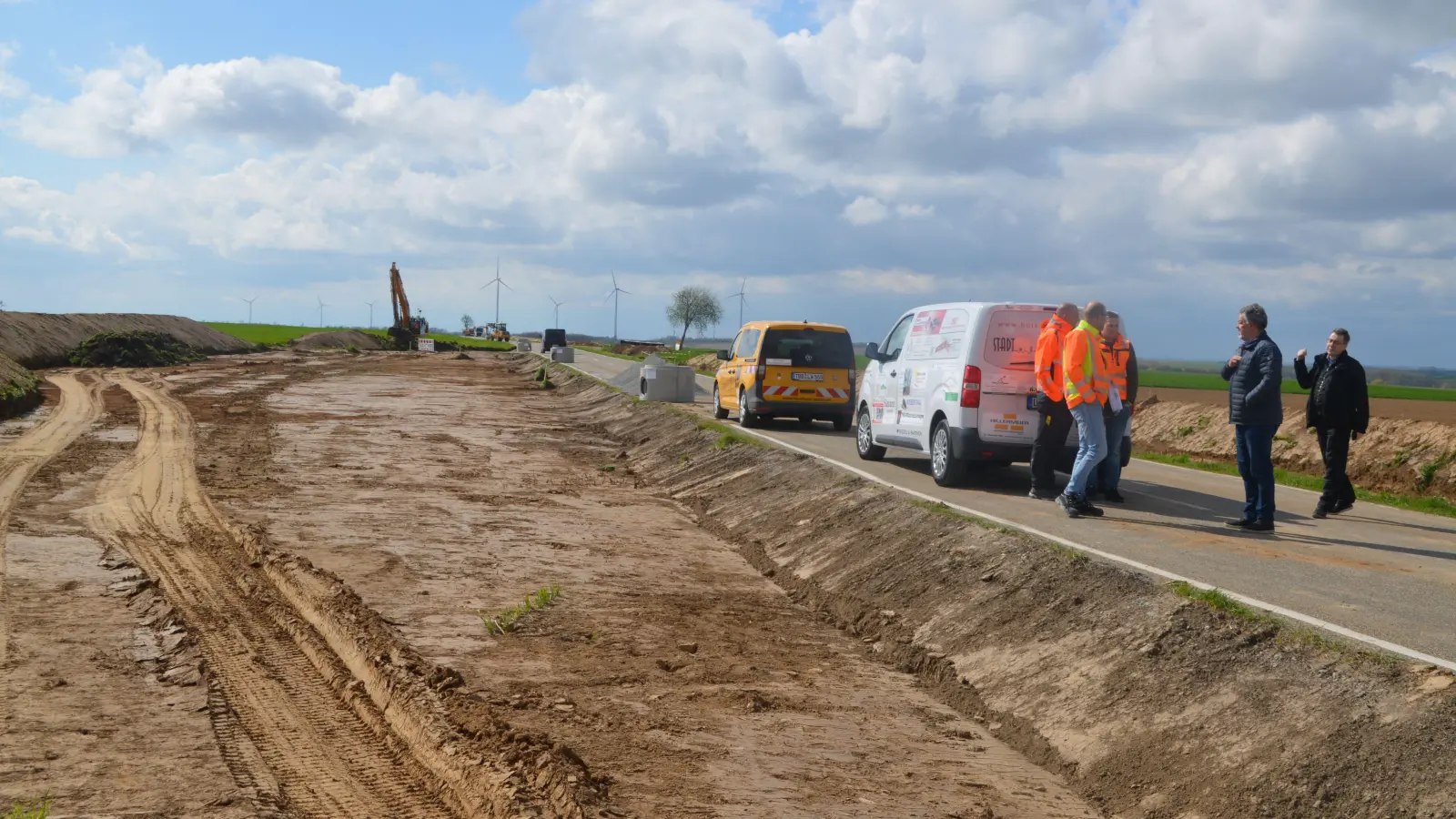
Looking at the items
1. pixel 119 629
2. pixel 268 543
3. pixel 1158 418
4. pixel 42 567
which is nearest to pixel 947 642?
pixel 119 629

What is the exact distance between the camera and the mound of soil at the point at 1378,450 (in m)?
16.7

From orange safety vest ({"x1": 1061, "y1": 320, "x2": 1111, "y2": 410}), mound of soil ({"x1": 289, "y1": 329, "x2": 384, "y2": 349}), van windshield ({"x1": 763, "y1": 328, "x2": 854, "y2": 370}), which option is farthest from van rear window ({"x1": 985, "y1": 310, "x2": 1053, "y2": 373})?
mound of soil ({"x1": 289, "y1": 329, "x2": 384, "y2": 349})

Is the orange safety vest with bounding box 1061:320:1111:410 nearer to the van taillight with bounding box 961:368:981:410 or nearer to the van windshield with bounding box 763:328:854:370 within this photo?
the van taillight with bounding box 961:368:981:410

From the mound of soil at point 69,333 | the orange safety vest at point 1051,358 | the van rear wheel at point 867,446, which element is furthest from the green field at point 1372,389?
the mound of soil at point 69,333

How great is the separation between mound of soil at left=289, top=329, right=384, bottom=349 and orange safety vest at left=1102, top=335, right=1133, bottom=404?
7287 cm

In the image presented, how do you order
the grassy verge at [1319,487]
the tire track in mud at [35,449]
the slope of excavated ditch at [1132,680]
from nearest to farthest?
the slope of excavated ditch at [1132,680], the tire track in mud at [35,449], the grassy verge at [1319,487]

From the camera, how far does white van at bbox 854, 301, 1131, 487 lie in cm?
1335

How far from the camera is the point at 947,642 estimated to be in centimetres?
835

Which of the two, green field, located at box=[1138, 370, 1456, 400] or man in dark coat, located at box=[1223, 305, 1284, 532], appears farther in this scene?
green field, located at box=[1138, 370, 1456, 400]

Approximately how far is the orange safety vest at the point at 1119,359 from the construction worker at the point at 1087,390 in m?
0.94

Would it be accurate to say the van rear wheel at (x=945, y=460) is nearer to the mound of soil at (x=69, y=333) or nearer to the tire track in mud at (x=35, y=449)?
the tire track in mud at (x=35, y=449)

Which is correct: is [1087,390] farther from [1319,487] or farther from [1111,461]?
[1319,487]

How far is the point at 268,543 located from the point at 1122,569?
7.83 meters

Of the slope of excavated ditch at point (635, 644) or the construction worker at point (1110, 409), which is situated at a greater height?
the construction worker at point (1110, 409)
